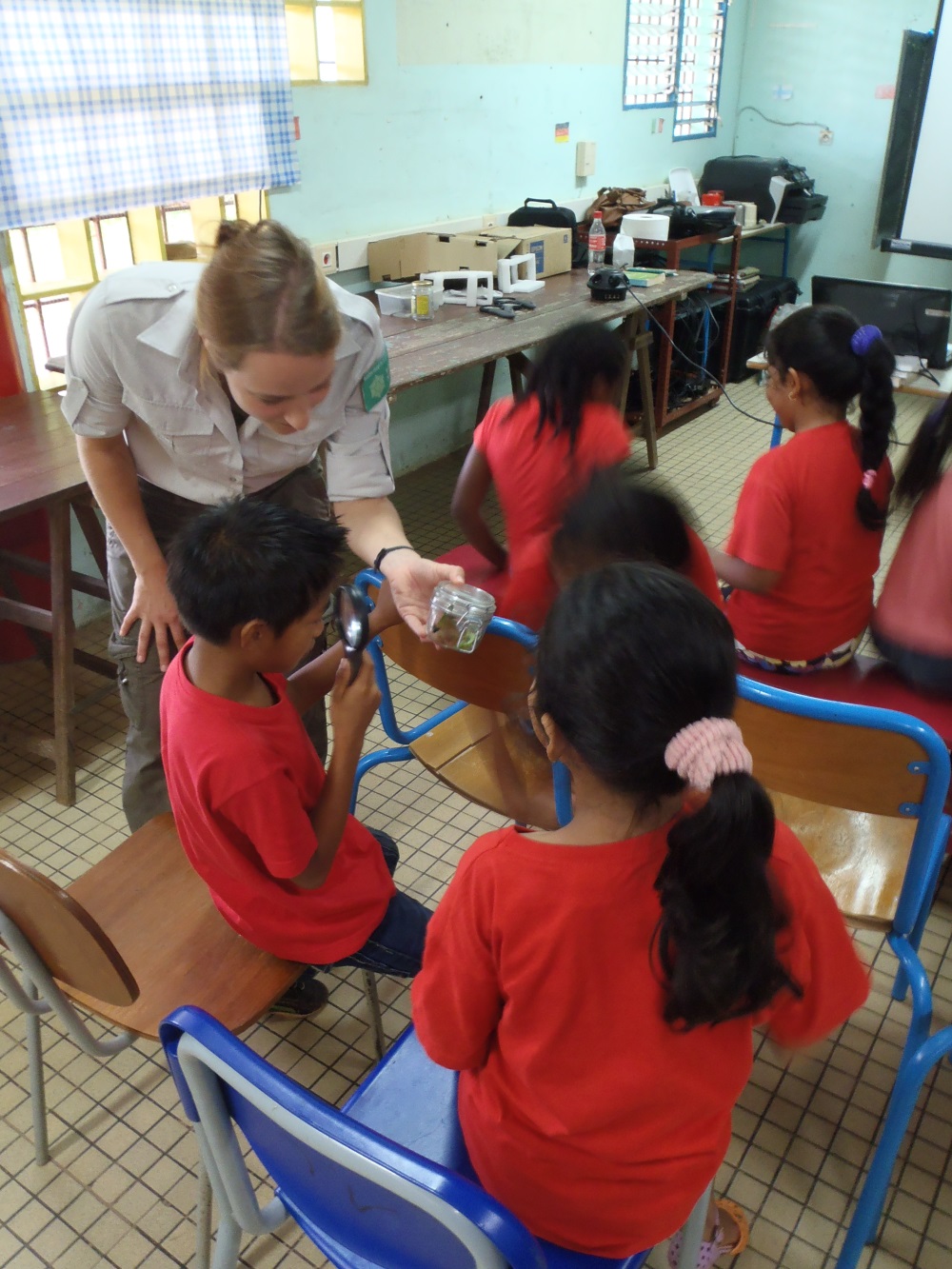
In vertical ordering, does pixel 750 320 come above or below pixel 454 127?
below

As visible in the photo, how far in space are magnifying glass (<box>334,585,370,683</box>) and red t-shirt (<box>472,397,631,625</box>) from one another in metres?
0.44

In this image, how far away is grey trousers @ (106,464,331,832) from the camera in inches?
61.2

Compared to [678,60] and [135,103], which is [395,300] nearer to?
[135,103]

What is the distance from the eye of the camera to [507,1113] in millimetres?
819

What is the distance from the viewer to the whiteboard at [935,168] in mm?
4219

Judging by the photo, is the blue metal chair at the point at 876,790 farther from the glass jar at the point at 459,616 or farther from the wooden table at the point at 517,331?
the wooden table at the point at 517,331

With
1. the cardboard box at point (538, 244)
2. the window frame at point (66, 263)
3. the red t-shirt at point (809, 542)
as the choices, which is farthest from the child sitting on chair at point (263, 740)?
the cardboard box at point (538, 244)

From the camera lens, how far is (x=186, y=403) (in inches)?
53.9

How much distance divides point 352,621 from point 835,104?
19.1 feet

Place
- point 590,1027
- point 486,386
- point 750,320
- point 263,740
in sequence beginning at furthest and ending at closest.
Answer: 1. point 750,320
2. point 486,386
3. point 263,740
4. point 590,1027

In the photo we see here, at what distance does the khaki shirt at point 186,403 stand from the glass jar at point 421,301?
6.18 feet

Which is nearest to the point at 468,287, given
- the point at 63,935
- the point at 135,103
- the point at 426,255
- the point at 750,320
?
the point at 426,255

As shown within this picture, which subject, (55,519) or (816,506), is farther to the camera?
(55,519)

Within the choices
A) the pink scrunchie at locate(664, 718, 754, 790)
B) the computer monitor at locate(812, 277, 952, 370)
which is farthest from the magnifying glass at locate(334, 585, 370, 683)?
the computer monitor at locate(812, 277, 952, 370)
